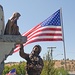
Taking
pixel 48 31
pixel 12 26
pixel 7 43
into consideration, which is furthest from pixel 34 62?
pixel 48 31

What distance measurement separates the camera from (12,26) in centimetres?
921

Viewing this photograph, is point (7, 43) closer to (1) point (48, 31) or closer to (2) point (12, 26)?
(2) point (12, 26)

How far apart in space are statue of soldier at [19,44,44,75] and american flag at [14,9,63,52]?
282cm

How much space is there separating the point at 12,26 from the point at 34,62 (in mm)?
1273

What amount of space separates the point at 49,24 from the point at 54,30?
0.50 m

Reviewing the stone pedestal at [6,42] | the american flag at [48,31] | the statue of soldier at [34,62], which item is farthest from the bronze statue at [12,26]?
the american flag at [48,31]

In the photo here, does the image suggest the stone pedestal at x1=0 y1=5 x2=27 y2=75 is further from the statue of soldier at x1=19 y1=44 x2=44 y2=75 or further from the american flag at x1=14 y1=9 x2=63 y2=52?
the american flag at x1=14 y1=9 x2=63 y2=52

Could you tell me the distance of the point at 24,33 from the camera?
13.0 meters

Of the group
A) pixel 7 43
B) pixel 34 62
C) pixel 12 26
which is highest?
pixel 12 26

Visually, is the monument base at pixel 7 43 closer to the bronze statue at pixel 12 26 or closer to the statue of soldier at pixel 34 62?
the bronze statue at pixel 12 26

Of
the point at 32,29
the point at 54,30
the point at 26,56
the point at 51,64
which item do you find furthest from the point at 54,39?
the point at 51,64

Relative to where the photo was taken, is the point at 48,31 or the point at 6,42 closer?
the point at 6,42

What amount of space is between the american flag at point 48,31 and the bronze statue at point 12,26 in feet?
9.75

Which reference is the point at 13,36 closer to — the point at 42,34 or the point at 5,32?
the point at 5,32
